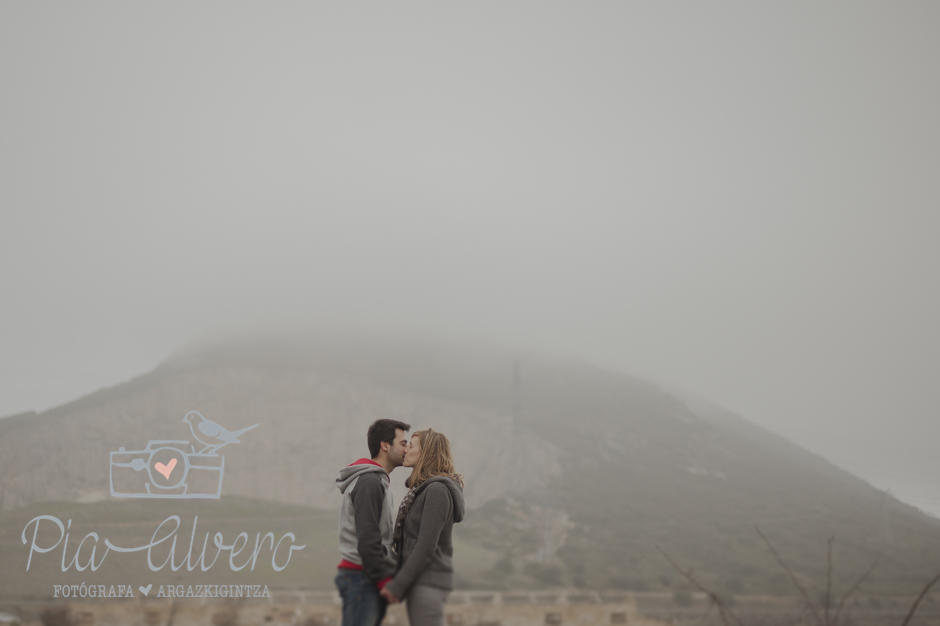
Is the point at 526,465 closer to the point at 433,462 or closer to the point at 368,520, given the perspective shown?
the point at 433,462

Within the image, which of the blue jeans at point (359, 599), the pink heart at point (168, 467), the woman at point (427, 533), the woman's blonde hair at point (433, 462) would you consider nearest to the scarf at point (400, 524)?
the woman at point (427, 533)

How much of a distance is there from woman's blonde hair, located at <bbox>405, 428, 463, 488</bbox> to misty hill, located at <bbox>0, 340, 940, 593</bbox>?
97.7 feet

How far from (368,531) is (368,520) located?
77 millimetres

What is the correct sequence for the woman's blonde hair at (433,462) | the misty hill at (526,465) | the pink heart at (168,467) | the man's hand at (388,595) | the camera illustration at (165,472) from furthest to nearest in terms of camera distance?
the camera illustration at (165,472) → the misty hill at (526,465) → the pink heart at (168,467) → the woman's blonde hair at (433,462) → the man's hand at (388,595)

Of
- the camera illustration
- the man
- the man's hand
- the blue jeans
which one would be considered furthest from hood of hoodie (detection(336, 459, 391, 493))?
the camera illustration

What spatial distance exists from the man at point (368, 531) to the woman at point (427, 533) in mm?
124

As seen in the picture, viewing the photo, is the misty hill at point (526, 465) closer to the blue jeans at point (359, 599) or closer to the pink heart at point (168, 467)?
the pink heart at point (168, 467)

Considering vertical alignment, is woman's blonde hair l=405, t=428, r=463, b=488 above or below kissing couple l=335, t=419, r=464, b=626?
above

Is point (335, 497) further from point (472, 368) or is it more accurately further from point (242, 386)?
point (472, 368)

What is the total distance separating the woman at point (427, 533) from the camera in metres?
4.12

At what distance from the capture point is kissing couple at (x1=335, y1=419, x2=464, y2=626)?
414 cm

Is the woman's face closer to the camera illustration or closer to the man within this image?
the man

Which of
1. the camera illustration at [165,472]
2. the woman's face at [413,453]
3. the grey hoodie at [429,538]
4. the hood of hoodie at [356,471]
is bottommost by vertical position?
the camera illustration at [165,472]

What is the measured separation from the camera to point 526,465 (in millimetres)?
59375
